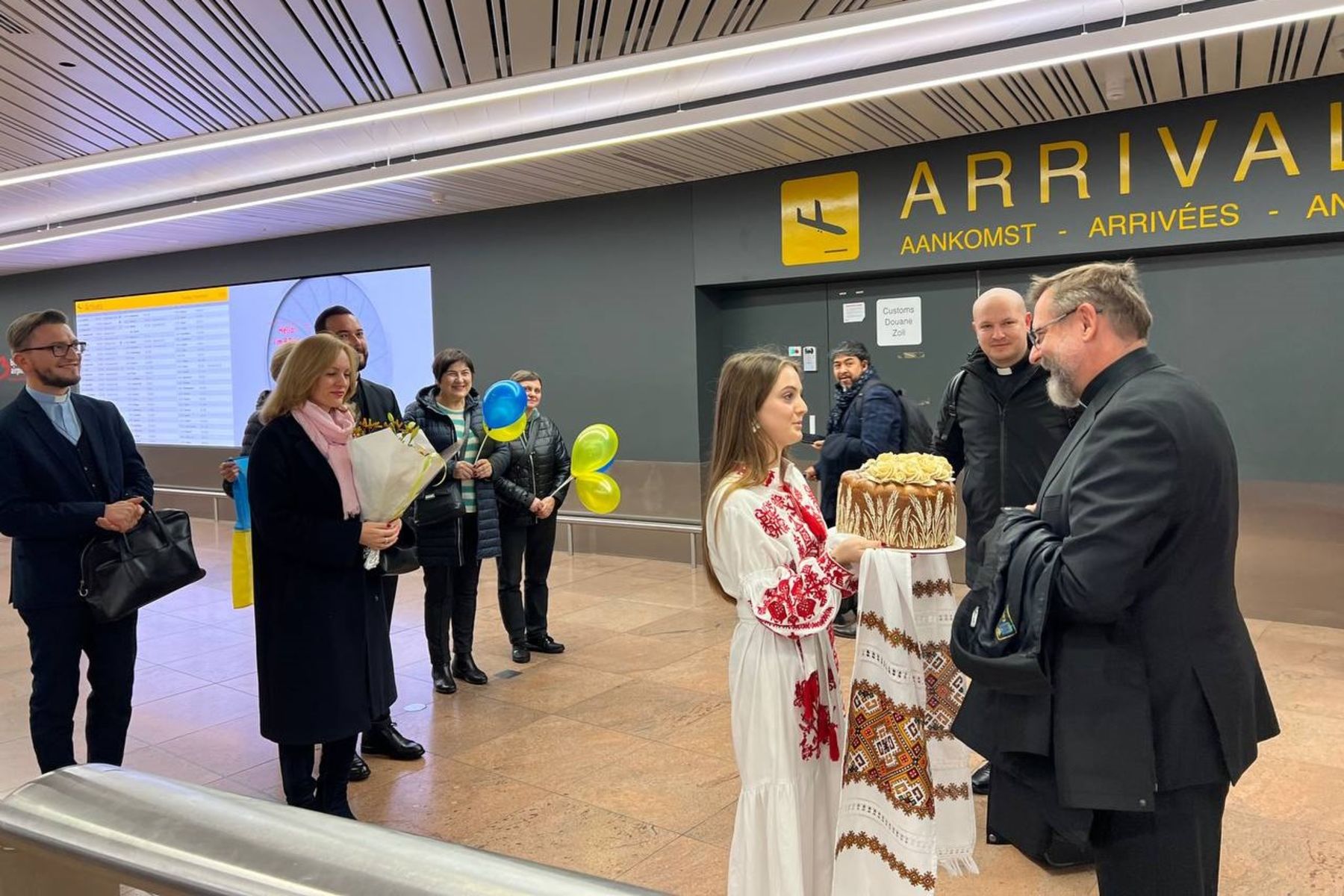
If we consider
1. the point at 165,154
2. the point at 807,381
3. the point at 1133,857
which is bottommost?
the point at 1133,857

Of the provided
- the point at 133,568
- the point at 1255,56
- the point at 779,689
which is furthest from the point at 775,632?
the point at 1255,56

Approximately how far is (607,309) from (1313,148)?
5184 mm

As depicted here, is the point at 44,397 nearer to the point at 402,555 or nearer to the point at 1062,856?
the point at 402,555

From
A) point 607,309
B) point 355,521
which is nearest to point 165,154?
point 607,309

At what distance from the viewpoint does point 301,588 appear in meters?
2.82

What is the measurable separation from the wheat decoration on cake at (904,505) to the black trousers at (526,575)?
3096 mm

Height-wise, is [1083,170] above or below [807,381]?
above

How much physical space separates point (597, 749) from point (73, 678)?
6.42 feet

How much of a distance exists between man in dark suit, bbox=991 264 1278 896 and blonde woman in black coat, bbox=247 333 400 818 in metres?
2.03

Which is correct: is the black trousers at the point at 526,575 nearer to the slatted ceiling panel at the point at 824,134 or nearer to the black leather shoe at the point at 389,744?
the black leather shoe at the point at 389,744

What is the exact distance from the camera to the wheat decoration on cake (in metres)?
2.24

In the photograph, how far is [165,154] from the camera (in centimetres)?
654

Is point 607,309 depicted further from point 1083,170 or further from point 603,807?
point 603,807

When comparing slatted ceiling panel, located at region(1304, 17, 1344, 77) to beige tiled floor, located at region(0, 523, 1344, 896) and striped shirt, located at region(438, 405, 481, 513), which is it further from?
striped shirt, located at region(438, 405, 481, 513)
